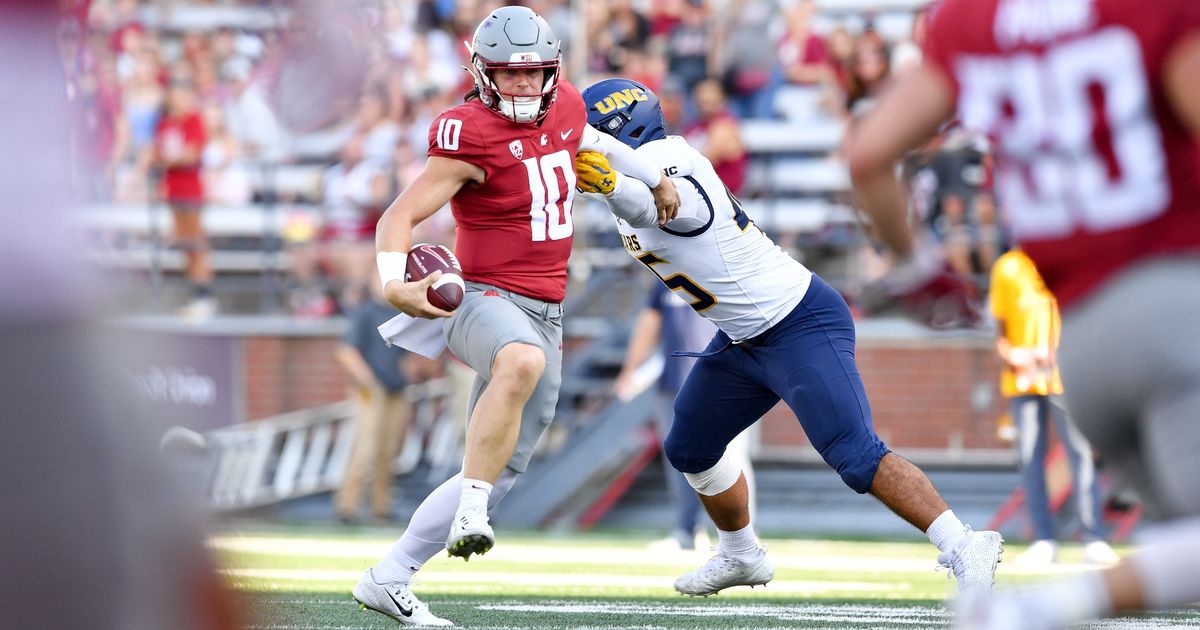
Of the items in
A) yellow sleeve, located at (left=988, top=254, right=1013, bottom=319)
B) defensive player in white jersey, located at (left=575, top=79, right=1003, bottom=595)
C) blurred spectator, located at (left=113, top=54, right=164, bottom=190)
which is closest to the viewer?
defensive player in white jersey, located at (left=575, top=79, right=1003, bottom=595)

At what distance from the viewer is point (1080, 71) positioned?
2904 millimetres

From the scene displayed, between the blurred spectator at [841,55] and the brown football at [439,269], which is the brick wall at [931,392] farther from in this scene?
the brown football at [439,269]

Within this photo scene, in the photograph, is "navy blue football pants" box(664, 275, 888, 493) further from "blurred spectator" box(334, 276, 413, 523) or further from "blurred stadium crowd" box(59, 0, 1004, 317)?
"blurred spectator" box(334, 276, 413, 523)

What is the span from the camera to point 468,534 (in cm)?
507

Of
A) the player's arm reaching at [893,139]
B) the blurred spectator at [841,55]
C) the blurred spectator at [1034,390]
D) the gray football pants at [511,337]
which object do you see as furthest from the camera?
the blurred spectator at [841,55]

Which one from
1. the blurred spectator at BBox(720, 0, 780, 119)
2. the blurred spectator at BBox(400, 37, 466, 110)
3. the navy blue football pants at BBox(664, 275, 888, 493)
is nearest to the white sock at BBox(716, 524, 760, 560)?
the navy blue football pants at BBox(664, 275, 888, 493)

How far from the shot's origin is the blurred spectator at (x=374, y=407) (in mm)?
13266

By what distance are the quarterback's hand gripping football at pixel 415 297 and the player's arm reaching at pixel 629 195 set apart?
2.24 feet

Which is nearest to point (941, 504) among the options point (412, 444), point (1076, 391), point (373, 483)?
point (1076, 391)

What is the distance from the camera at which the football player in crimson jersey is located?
2793mm

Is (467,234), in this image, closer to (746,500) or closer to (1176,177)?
(746,500)

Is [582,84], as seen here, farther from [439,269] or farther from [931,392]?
[439,269]

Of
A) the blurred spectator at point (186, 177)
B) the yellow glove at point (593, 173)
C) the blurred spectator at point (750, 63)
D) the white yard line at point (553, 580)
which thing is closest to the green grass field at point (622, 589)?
the white yard line at point (553, 580)

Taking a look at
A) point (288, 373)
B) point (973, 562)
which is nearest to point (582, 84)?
point (288, 373)
